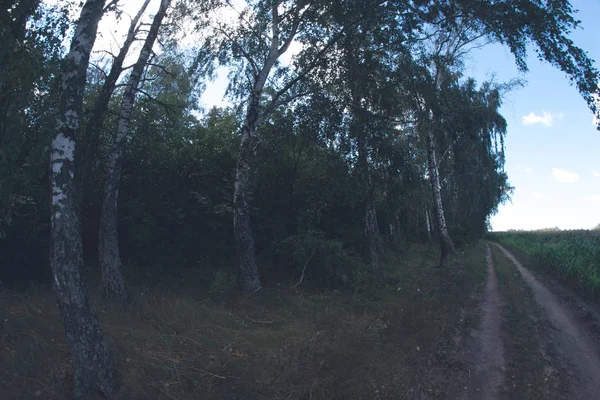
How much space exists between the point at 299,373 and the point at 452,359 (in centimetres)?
281

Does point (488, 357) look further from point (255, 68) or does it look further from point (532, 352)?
point (255, 68)

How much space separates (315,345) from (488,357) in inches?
123

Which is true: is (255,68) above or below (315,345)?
above

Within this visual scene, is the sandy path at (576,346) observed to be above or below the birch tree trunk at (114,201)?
below

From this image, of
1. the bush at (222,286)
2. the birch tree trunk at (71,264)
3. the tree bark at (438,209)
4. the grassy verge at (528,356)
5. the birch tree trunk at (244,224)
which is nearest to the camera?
the birch tree trunk at (71,264)

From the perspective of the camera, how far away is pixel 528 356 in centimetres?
708

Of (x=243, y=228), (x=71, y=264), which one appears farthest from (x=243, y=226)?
(x=71, y=264)

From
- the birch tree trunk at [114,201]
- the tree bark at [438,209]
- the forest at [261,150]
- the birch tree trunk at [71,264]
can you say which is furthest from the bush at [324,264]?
the birch tree trunk at [71,264]

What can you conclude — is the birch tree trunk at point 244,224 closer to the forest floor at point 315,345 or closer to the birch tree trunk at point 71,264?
the forest floor at point 315,345

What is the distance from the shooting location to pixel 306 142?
13.8 metres

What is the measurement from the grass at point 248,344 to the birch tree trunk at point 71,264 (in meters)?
0.43

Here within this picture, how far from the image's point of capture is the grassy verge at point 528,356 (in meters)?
5.76

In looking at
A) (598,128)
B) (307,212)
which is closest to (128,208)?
(307,212)

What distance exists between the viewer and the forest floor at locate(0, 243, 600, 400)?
582 cm
